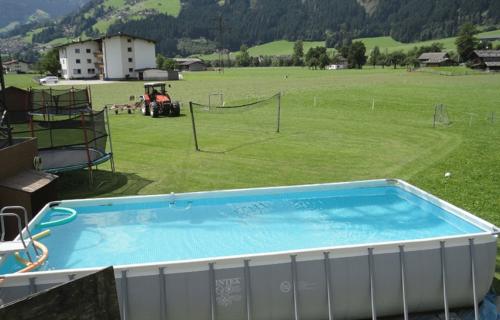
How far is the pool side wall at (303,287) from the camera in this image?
242 inches

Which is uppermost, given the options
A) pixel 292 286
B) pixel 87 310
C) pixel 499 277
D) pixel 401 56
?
pixel 401 56

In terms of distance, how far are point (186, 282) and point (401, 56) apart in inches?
5262

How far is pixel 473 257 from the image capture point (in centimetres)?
678

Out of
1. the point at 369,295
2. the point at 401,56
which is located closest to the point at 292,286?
the point at 369,295

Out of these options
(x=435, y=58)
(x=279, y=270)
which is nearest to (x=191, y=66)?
(x=435, y=58)

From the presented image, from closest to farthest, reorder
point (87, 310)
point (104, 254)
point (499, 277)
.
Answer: point (87, 310) → point (499, 277) → point (104, 254)

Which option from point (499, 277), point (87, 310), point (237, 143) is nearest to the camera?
point (87, 310)

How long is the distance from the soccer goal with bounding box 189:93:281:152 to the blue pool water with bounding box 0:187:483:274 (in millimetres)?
7176

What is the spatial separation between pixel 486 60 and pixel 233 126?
90.1 metres

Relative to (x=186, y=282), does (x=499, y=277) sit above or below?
below

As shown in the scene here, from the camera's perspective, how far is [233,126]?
23562 mm

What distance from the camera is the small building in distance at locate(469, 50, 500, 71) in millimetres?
93175

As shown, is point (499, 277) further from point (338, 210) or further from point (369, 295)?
point (338, 210)

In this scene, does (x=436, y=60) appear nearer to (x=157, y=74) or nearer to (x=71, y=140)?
(x=157, y=74)
